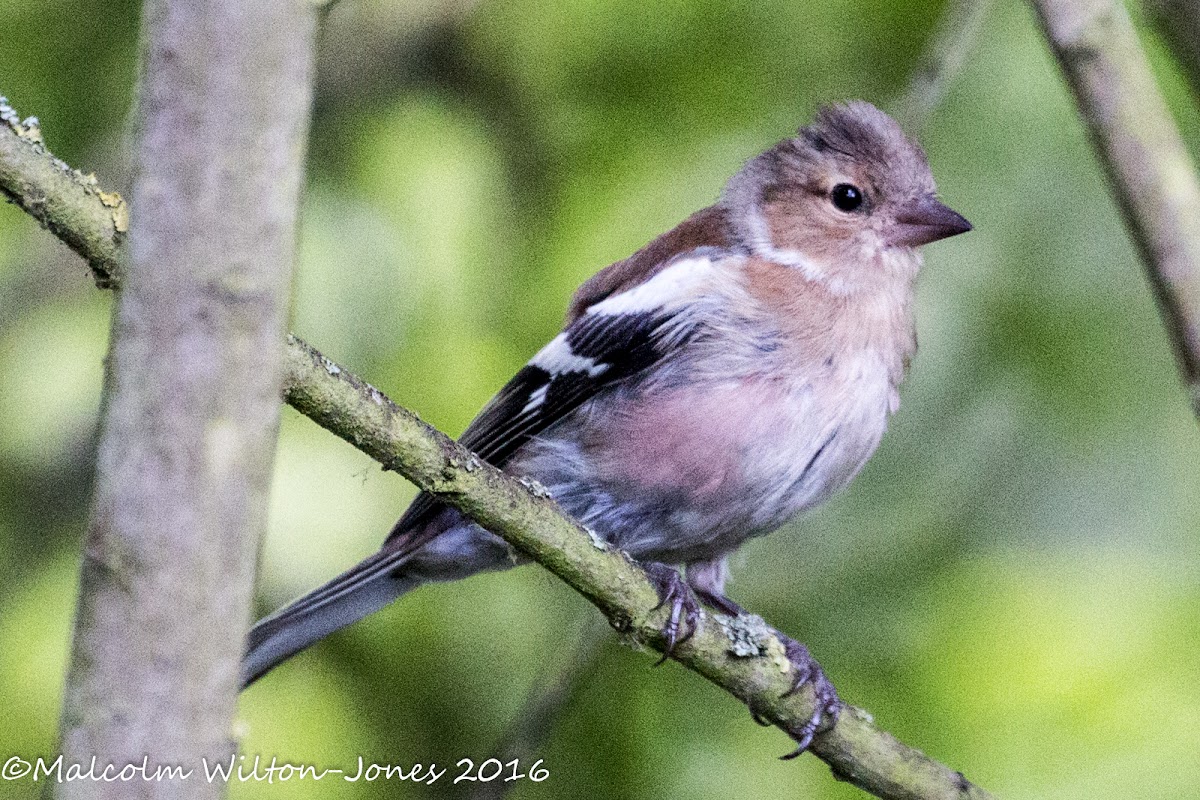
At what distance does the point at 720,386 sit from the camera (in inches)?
142

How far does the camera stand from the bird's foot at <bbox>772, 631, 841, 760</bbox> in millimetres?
3285

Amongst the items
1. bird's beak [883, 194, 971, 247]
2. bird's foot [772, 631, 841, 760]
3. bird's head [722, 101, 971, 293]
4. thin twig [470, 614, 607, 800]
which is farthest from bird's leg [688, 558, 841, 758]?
bird's beak [883, 194, 971, 247]

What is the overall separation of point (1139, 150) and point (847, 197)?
154cm

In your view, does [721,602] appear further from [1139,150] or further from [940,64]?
[1139,150]

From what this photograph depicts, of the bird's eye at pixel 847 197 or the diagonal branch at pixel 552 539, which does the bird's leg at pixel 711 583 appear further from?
the bird's eye at pixel 847 197

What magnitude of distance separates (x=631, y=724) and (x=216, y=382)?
340 centimetres

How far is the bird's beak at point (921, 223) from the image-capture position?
12.7ft

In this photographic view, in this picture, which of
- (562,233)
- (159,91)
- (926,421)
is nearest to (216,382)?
(159,91)

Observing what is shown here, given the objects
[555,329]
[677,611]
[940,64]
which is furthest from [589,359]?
[940,64]

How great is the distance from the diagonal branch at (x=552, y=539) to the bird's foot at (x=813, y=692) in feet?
0.07

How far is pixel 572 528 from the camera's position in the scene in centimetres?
279

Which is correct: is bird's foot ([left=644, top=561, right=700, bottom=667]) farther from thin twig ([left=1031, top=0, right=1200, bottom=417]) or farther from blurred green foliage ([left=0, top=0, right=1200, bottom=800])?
thin twig ([left=1031, top=0, right=1200, bottom=417])

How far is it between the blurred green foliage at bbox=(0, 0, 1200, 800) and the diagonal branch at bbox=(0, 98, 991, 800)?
0.78 m

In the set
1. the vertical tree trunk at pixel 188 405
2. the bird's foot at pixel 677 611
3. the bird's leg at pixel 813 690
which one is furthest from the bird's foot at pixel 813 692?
the vertical tree trunk at pixel 188 405
